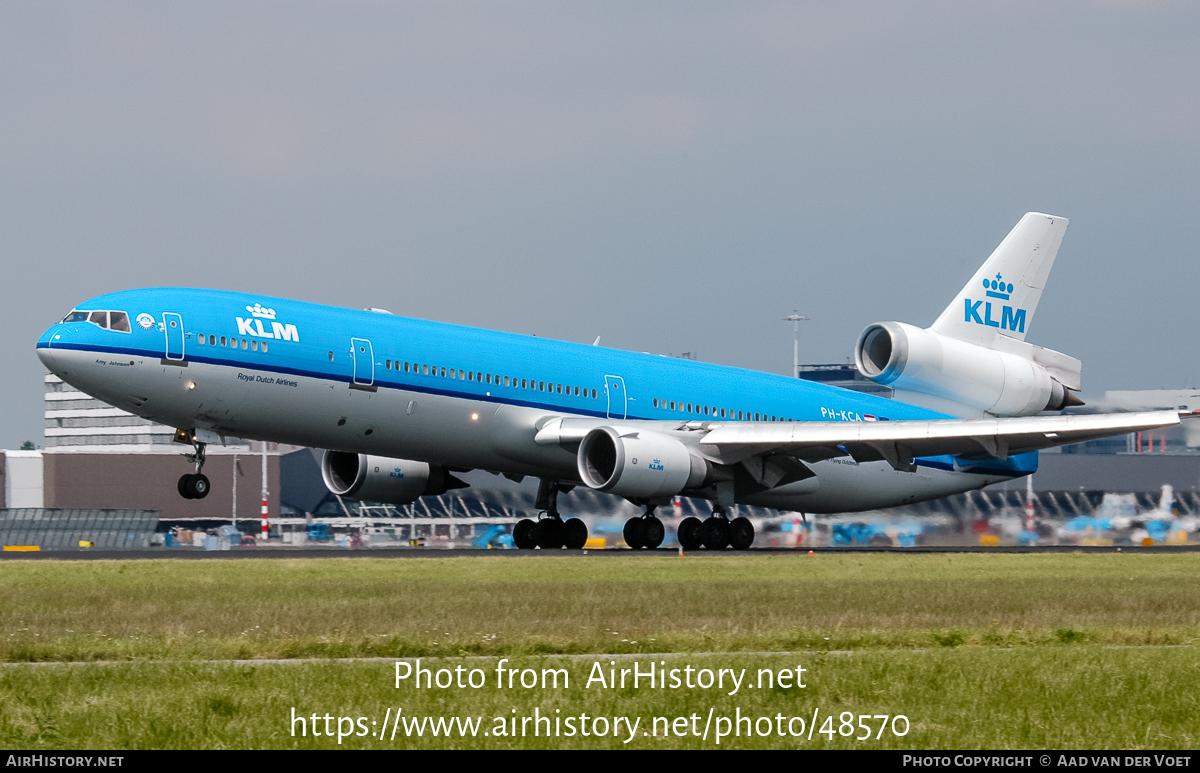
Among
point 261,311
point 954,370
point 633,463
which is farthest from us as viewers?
point 954,370

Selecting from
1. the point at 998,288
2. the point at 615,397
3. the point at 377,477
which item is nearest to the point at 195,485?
the point at 377,477

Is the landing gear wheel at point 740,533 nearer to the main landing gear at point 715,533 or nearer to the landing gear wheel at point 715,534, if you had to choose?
the main landing gear at point 715,533

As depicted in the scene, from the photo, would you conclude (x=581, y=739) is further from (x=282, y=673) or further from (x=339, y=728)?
(x=282, y=673)

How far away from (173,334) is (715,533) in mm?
14211

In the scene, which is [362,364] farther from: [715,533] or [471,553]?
[715,533]

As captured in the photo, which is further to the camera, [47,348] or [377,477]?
[377,477]

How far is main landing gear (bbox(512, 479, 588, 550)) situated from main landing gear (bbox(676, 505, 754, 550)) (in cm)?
275

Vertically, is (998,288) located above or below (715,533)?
above

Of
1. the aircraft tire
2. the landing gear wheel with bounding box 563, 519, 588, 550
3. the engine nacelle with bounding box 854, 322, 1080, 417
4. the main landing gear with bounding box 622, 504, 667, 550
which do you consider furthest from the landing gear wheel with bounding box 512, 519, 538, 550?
the engine nacelle with bounding box 854, 322, 1080, 417

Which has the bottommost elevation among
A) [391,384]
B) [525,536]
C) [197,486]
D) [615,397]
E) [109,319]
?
[525,536]

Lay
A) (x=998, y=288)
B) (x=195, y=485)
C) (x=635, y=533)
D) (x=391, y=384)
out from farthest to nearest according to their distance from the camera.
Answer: (x=998, y=288)
(x=635, y=533)
(x=391, y=384)
(x=195, y=485)

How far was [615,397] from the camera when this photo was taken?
35938 millimetres

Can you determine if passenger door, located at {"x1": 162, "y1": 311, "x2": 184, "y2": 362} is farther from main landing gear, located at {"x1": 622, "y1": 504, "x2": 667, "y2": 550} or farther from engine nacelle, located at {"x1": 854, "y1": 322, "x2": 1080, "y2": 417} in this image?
engine nacelle, located at {"x1": 854, "y1": 322, "x2": 1080, "y2": 417}
